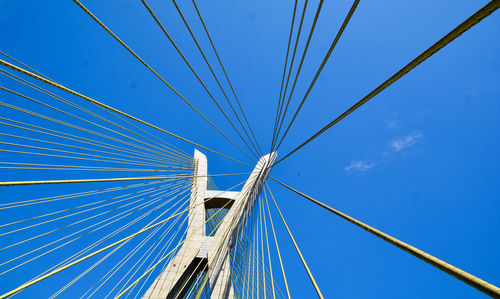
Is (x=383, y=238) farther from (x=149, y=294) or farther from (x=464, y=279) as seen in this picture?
(x=149, y=294)

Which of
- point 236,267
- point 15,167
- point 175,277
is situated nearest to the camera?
point 15,167

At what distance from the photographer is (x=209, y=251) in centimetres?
638

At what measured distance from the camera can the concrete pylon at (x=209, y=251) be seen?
4.94 meters

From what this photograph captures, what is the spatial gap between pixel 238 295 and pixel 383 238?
5.02m

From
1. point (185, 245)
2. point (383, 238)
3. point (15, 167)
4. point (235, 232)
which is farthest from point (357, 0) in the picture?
point (185, 245)

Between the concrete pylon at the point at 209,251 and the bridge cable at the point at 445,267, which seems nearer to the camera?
the bridge cable at the point at 445,267

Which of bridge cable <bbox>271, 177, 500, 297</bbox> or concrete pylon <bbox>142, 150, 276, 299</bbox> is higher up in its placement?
bridge cable <bbox>271, 177, 500, 297</bbox>

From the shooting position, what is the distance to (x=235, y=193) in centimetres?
898

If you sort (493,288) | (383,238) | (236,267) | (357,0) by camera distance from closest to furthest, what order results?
(493,288)
(383,238)
(357,0)
(236,267)

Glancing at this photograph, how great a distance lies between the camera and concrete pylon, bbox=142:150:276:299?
16.2ft

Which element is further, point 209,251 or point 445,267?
point 209,251

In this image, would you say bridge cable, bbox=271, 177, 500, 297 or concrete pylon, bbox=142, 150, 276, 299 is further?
concrete pylon, bbox=142, 150, 276, 299

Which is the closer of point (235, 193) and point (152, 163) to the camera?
point (152, 163)

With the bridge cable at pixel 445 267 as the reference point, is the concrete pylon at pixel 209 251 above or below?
below
